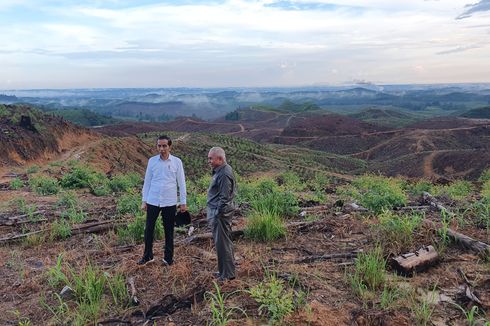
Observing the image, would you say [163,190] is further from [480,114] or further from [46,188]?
[480,114]

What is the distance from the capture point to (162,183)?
4684 millimetres

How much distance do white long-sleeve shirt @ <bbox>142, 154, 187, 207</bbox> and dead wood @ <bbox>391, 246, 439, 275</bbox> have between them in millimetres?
2423

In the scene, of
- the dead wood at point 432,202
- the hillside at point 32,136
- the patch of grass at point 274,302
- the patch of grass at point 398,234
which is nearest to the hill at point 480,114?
the hillside at point 32,136

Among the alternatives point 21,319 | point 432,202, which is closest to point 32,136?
point 21,319

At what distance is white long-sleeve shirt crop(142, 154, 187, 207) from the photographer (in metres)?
4.69

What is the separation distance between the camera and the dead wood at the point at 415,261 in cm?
434

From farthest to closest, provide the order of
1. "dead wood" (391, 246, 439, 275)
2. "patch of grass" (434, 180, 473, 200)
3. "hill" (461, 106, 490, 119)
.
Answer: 1. "hill" (461, 106, 490, 119)
2. "patch of grass" (434, 180, 473, 200)
3. "dead wood" (391, 246, 439, 275)

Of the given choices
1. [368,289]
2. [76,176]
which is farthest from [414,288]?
[76,176]

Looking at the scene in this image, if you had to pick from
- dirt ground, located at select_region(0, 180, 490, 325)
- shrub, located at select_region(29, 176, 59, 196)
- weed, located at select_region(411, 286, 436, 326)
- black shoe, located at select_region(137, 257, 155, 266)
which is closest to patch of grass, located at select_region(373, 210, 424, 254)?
dirt ground, located at select_region(0, 180, 490, 325)

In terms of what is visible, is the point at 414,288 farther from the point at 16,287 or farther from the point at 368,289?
the point at 16,287

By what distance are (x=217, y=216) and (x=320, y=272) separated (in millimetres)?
1248

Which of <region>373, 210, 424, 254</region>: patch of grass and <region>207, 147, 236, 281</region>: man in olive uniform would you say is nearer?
<region>207, 147, 236, 281</region>: man in olive uniform

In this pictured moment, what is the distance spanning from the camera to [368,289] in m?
4.04

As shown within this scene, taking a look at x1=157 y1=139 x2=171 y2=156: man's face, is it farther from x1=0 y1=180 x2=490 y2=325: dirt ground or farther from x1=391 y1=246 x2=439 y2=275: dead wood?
x1=391 y1=246 x2=439 y2=275: dead wood
